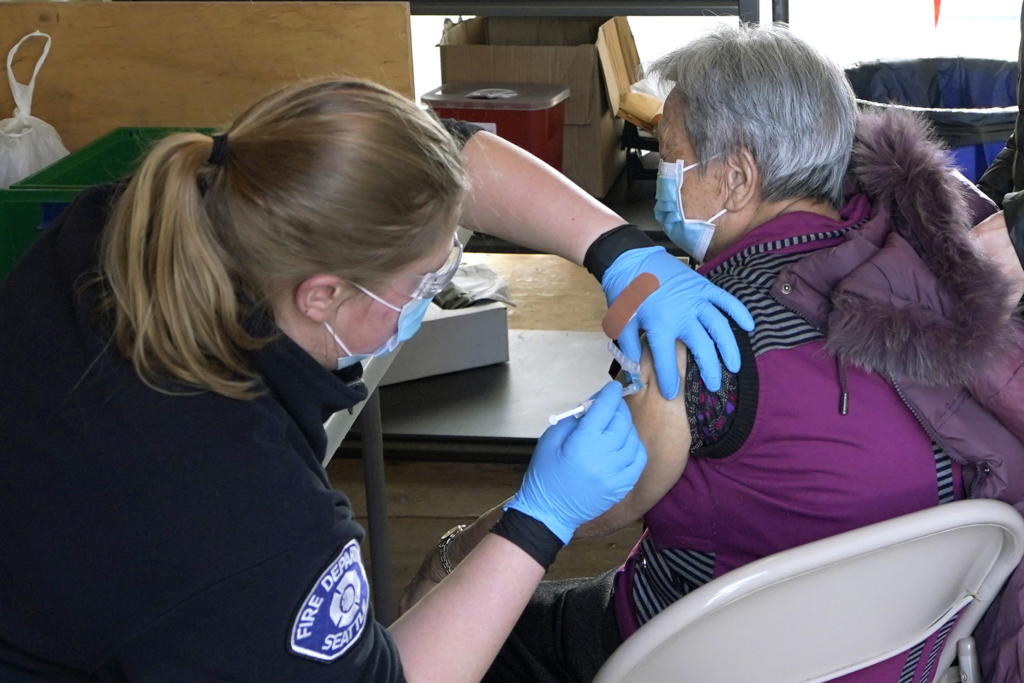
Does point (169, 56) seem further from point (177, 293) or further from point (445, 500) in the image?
point (177, 293)

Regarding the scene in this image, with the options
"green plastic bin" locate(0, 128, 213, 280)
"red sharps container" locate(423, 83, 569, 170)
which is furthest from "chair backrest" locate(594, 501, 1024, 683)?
"red sharps container" locate(423, 83, 569, 170)

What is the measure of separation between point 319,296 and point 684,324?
1.51 feet

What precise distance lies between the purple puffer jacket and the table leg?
107cm

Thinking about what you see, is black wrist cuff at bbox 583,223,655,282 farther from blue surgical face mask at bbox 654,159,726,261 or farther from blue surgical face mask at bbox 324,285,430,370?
blue surgical face mask at bbox 324,285,430,370

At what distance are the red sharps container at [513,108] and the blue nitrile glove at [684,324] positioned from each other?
4.37ft

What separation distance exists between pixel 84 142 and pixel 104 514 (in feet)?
5.21

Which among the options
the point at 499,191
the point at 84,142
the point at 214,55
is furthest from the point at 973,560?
the point at 84,142

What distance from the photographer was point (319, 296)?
107cm

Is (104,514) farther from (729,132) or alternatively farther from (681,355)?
(729,132)

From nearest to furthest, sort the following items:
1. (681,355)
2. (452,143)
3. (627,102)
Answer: (452,143) < (681,355) < (627,102)

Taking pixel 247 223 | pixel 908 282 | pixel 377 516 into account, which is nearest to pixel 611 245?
pixel 908 282

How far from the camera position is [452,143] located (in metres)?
1.12

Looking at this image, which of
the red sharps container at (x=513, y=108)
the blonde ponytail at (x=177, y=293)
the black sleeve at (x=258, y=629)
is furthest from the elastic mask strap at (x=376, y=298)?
the red sharps container at (x=513, y=108)

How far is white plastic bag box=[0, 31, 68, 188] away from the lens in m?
2.08
